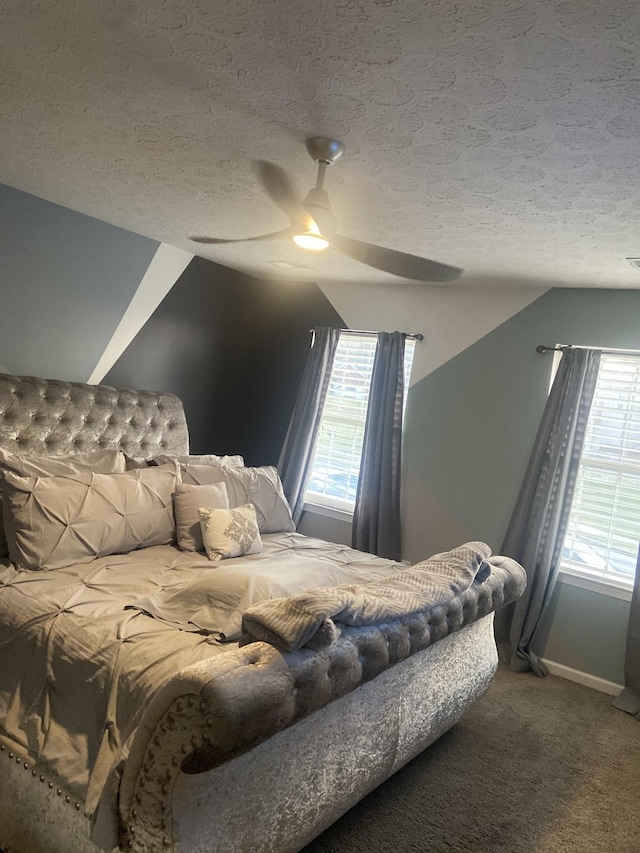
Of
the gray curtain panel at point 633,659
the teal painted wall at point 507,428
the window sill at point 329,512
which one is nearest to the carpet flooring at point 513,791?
the gray curtain panel at point 633,659

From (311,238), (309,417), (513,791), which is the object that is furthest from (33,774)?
(309,417)

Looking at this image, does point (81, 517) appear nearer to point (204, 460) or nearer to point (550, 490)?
point (204, 460)

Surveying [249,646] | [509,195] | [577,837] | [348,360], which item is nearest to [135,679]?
[249,646]

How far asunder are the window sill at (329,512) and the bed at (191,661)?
1.42 m

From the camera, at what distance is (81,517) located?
2.74 meters

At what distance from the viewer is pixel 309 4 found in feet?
4.54

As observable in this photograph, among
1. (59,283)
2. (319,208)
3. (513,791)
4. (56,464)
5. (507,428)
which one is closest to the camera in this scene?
(319,208)

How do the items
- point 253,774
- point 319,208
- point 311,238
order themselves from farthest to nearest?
point 311,238 < point 319,208 < point 253,774

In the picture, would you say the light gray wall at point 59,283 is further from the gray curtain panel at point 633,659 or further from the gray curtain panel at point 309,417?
the gray curtain panel at point 633,659

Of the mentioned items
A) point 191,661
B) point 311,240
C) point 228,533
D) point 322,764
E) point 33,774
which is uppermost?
point 311,240

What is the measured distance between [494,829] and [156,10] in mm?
2833

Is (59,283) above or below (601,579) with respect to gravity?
above

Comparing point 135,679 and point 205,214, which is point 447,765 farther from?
point 205,214

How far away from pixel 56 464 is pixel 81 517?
1.29 feet
